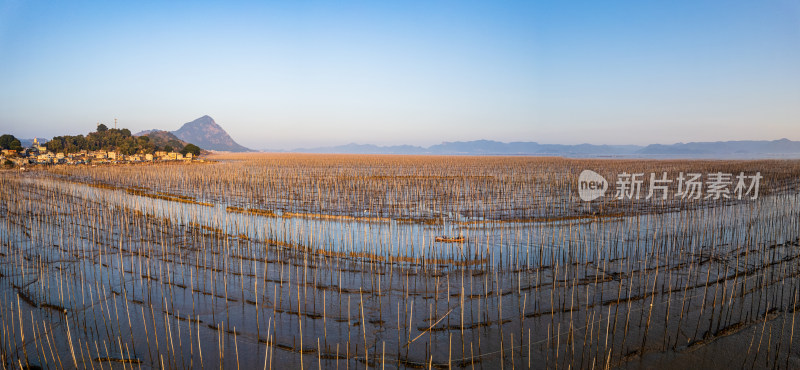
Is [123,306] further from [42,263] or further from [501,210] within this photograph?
[501,210]

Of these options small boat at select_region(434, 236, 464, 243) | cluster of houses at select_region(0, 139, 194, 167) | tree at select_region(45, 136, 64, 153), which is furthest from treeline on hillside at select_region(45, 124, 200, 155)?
small boat at select_region(434, 236, 464, 243)

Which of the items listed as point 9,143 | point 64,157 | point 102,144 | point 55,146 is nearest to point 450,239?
point 64,157

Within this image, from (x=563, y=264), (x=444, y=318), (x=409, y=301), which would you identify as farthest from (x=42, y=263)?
(x=563, y=264)

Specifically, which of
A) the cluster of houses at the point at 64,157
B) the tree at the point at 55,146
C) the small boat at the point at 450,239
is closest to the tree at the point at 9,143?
the cluster of houses at the point at 64,157

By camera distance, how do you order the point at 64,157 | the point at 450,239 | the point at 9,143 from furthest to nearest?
the point at 9,143
the point at 64,157
the point at 450,239

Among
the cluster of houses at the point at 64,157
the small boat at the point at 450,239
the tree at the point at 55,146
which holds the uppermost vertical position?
the tree at the point at 55,146

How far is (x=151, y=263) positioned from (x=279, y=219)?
5227 millimetres

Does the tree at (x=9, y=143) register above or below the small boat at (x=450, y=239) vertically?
above

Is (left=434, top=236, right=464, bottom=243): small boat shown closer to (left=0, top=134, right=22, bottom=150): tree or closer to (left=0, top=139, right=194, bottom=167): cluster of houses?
(left=0, top=139, right=194, bottom=167): cluster of houses

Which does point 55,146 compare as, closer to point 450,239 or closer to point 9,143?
point 9,143

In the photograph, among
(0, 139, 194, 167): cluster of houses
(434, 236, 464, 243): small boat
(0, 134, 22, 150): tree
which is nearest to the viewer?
(434, 236, 464, 243): small boat

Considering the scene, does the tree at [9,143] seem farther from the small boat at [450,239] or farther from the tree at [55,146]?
the small boat at [450,239]

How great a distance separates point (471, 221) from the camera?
523 inches

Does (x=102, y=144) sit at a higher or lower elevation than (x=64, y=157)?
higher
